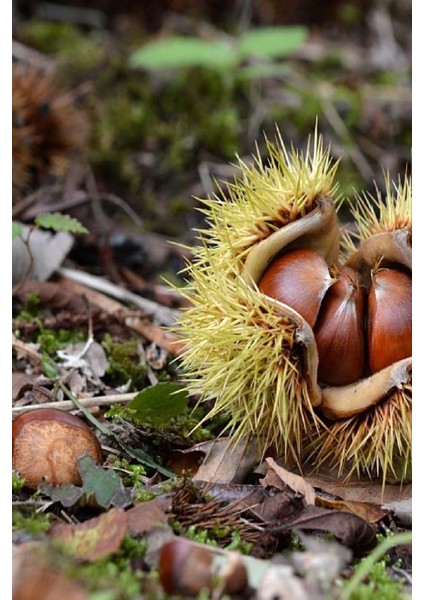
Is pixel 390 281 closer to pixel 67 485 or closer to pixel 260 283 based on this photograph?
pixel 260 283

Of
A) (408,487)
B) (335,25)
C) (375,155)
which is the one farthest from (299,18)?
(408,487)

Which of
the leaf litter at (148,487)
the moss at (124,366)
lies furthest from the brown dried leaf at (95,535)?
the moss at (124,366)

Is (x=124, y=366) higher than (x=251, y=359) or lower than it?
lower

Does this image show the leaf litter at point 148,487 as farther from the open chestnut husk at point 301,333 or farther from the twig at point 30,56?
the twig at point 30,56

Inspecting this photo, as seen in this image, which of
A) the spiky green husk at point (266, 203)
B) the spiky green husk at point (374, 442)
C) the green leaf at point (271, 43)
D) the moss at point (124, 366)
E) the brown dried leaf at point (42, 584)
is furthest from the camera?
the green leaf at point (271, 43)

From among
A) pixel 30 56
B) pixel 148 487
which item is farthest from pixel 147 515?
pixel 30 56

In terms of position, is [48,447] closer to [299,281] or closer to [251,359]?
[251,359]
